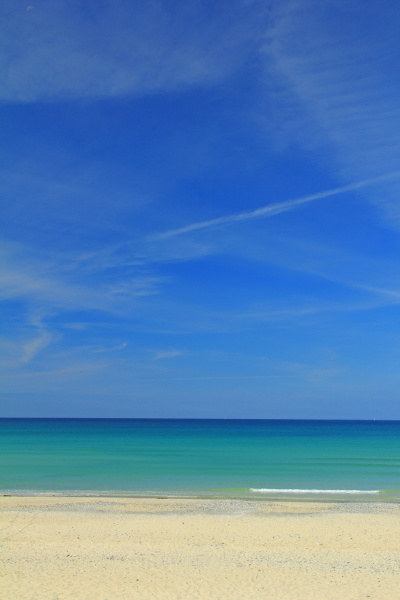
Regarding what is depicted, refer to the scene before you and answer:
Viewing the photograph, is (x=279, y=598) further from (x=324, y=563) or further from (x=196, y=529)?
(x=196, y=529)

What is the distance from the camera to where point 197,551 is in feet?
38.0

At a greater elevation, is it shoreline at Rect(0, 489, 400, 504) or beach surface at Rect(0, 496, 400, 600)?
beach surface at Rect(0, 496, 400, 600)

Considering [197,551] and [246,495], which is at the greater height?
[197,551]

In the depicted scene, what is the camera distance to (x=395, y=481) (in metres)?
26.0

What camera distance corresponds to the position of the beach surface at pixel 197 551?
8812 millimetres

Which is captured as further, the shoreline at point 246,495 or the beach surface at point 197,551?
the shoreline at point 246,495

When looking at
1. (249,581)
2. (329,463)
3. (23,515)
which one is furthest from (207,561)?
(329,463)

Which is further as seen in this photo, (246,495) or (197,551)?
(246,495)

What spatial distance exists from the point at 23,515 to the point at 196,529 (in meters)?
5.73

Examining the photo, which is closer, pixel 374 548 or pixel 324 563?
pixel 324 563

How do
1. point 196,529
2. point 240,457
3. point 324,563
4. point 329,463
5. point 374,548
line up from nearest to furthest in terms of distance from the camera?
point 324,563 → point 374,548 → point 196,529 → point 329,463 → point 240,457

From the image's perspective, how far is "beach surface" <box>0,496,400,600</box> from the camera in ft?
28.9

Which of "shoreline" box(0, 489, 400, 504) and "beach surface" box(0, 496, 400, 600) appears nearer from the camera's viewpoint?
"beach surface" box(0, 496, 400, 600)

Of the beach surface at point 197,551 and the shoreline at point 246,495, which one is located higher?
the beach surface at point 197,551
